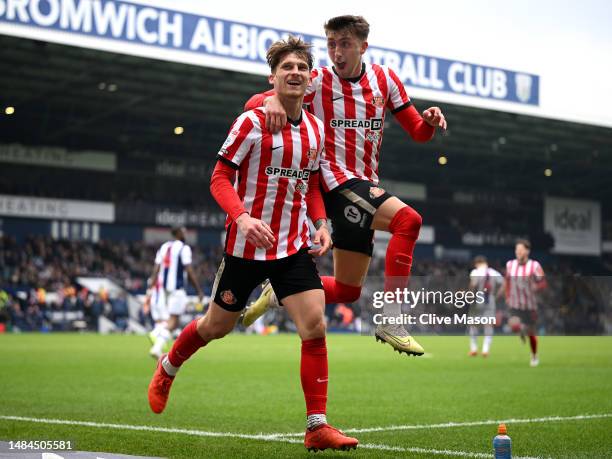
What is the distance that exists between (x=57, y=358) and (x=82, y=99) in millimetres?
20029

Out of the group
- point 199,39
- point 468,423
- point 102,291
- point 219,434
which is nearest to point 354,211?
point 219,434

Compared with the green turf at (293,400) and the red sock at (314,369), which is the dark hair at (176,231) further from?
the red sock at (314,369)

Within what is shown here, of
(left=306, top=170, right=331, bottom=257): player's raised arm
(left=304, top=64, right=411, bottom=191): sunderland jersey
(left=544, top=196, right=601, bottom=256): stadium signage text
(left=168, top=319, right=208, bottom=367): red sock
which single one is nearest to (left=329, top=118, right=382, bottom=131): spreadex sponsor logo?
(left=304, top=64, right=411, bottom=191): sunderland jersey

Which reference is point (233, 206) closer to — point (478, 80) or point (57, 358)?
point (57, 358)

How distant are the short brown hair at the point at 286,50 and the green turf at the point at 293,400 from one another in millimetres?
2419

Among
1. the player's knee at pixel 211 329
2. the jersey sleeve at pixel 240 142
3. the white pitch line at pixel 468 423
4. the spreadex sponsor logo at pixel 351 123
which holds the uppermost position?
the spreadex sponsor logo at pixel 351 123

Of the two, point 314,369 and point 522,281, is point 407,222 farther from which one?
point 522,281

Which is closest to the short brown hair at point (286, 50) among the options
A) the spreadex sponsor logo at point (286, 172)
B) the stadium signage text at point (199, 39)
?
the spreadex sponsor logo at point (286, 172)

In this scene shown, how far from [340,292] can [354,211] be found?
0.73 m

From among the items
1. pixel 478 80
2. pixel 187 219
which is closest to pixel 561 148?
pixel 478 80

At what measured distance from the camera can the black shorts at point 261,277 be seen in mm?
6008

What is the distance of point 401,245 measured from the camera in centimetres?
681

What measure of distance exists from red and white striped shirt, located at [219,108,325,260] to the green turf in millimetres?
1311

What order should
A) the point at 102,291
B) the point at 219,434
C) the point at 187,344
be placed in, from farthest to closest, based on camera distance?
the point at 102,291, the point at 219,434, the point at 187,344
